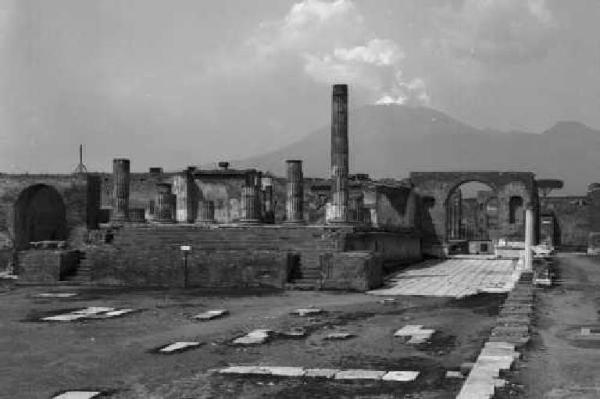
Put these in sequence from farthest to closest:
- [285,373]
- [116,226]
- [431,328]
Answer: [116,226] < [431,328] < [285,373]

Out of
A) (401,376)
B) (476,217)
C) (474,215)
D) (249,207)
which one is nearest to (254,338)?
(401,376)

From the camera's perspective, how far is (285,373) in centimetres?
839

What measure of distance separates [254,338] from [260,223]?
16.8 metres

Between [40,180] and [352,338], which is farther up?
[40,180]

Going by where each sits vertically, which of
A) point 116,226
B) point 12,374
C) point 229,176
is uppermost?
point 229,176

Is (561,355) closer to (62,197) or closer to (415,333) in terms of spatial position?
(415,333)

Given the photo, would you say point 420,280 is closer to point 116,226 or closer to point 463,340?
point 116,226

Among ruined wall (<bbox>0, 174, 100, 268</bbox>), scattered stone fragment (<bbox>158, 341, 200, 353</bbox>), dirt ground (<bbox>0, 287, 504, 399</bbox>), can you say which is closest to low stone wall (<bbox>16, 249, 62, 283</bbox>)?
dirt ground (<bbox>0, 287, 504, 399</bbox>)

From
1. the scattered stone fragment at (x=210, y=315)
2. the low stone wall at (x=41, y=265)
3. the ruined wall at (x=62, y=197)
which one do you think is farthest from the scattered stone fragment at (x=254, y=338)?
the ruined wall at (x=62, y=197)

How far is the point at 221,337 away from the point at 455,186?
126 ft

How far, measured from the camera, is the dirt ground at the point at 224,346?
7711mm

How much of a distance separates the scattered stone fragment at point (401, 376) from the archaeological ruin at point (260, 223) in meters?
10.8

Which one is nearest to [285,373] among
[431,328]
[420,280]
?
[431,328]

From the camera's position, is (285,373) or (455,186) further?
(455,186)
